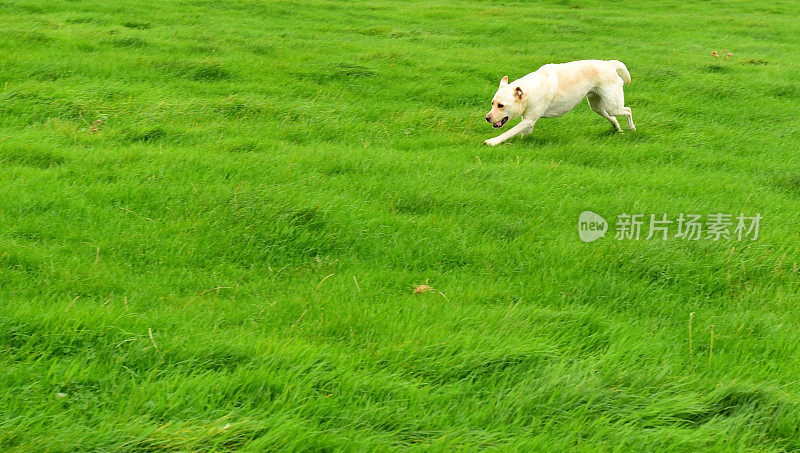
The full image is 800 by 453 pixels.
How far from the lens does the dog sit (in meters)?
8.28

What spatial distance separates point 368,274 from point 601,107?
6.18 metres

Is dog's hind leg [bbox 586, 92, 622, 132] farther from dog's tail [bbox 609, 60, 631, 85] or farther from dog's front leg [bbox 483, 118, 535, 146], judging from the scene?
dog's front leg [bbox 483, 118, 535, 146]

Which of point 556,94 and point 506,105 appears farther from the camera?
point 556,94

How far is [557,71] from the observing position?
8.87 meters

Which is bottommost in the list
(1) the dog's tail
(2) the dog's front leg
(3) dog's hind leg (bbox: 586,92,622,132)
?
(2) the dog's front leg

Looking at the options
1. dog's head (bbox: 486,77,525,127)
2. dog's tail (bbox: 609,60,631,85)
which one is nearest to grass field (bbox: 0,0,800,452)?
dog's head (bbox: 486,77,525,127)

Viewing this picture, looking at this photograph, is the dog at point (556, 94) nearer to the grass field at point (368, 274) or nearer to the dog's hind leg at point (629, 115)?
the dog's hind leg at point (629, 115)

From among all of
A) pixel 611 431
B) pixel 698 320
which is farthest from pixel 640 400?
pixel 698 320

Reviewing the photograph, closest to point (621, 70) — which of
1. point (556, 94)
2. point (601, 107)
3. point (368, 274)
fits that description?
point (601, 107)

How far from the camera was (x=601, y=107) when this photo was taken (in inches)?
368

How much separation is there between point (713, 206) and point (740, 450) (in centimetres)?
381

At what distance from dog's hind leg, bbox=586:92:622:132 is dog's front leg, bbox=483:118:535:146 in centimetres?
133
